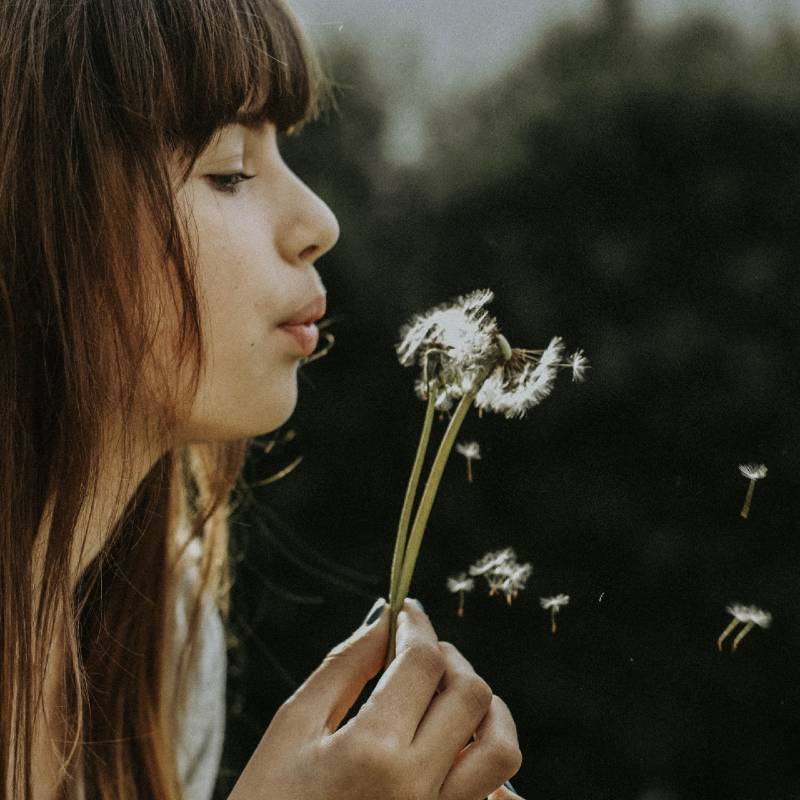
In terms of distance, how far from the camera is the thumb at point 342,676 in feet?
2.49

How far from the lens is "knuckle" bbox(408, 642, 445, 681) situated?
0.74 m

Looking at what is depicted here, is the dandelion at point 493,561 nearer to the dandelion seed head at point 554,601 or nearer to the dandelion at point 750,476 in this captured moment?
the dandelion seed head at point 554,601

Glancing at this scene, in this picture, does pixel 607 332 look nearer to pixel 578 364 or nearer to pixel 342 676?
pixel 578 364

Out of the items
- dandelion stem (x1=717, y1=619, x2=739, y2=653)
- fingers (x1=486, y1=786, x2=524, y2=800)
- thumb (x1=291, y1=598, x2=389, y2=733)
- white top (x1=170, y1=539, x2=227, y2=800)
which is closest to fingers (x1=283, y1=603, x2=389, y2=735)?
thumb (x1=291, y1=598, x2=389, y2=733)

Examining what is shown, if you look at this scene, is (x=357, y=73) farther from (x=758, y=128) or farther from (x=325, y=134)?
(x=758, y=128)

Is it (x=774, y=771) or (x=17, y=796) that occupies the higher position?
(x=774, y=771)

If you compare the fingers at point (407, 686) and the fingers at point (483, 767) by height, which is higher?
the fingers at point (407, 686)

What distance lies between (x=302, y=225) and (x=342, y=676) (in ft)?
1.16

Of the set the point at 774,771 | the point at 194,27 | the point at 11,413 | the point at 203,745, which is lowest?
the point at 203,745

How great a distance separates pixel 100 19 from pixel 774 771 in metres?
0.74

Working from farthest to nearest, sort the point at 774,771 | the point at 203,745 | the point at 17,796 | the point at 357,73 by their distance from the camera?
1. the point at 203,745
2. the point at 357,73
3. the point at 17,796
4. the point at 774,771

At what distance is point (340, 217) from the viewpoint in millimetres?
1153

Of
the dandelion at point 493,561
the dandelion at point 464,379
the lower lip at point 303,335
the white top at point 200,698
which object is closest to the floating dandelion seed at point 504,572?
the dandelion at point 493,561

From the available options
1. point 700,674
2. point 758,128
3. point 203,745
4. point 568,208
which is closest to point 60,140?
point 568,208
